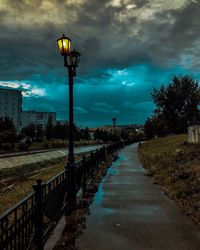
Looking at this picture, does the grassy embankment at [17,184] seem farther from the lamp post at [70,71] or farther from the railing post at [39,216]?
the railing post at [39,216]

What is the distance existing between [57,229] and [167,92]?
5904 centimetres

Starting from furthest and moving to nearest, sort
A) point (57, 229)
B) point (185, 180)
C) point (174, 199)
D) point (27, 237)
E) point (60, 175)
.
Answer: point (185, 180), point (174, 199), point (60, 175), point (57, 229), point (27, 237)

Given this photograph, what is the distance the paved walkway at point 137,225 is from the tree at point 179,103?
176ft

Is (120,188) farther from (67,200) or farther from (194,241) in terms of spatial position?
(194,241)

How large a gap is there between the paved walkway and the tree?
53691mm

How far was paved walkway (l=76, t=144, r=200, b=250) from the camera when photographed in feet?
17.5

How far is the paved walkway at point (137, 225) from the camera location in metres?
5.34

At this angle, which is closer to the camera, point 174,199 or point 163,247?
point 163,247

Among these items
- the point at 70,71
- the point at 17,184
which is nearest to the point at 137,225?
the point at 70,71

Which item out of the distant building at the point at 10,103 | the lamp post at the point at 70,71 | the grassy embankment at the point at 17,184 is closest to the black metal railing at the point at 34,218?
the lamp post at the point at 70,71

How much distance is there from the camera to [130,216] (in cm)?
725

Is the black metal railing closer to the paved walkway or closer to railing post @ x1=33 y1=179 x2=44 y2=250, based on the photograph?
railing post @ x1=33 y1=179 x2=44 y2=250

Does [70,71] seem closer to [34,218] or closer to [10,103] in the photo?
[34,218]

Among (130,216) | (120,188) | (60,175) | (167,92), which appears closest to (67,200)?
(60,175)
